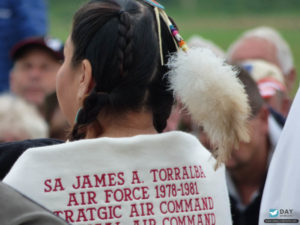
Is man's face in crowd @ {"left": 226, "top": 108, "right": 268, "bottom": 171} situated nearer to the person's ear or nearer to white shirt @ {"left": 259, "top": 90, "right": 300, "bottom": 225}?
white shirt @ {"left": 259, "top": 90, "right": 300, "bottom": 225}

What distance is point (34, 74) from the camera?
5.68 metres

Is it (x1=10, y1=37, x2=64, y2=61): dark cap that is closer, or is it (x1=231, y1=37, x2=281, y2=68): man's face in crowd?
(x1=10, y1=37, x2=64, y2=61): dark cap

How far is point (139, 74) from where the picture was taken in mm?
2100

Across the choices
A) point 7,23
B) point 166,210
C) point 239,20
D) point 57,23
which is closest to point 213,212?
point 166,210

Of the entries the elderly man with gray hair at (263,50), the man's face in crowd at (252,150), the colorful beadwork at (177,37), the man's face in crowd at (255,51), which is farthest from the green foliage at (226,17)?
the colorful beadwork at (177,37)

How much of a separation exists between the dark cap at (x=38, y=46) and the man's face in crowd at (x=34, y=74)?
44mm

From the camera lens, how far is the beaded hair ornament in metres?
2.15

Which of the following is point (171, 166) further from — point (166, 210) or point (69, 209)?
point (69, 209)

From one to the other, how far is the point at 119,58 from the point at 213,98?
28cm

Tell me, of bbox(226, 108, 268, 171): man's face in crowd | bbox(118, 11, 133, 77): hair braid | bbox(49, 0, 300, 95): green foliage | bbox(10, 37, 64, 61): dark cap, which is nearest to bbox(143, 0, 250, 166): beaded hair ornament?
bbox(118, 11, 133, 77): hair braid

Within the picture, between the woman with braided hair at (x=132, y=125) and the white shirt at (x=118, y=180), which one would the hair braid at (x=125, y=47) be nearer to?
the woman with braided hair at (x=132, y=125)

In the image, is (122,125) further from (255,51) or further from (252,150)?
(255,51)

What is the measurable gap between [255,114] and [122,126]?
2243 millimetres

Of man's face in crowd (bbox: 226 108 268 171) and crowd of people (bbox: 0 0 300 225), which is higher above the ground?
crowd of people (bbox: 0 0 300 225)
